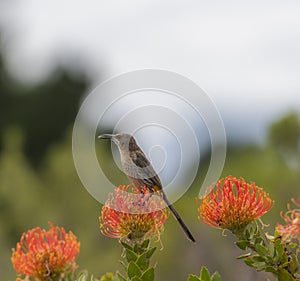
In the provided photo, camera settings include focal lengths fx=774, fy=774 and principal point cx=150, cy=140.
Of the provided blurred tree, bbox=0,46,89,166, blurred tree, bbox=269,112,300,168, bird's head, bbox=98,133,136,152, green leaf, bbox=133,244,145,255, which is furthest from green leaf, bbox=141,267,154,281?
blurred tree, bbox=0,46,89,166

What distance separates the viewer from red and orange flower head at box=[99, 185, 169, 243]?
A: 4480 mm

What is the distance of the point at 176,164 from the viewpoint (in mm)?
4969

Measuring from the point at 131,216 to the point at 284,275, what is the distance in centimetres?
100

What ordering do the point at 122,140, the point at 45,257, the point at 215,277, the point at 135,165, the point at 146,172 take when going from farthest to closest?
the point at 122,140, the point at 135,165, the point at 146,172, the point at 45,257, the point at 215,277

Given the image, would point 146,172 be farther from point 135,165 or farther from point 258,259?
point 258,259

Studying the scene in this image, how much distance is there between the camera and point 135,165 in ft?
18.2

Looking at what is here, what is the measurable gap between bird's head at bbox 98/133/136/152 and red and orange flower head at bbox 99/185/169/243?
106cm

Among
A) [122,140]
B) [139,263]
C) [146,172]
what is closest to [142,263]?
[139,263]

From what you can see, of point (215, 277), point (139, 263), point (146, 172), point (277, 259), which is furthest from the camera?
point (146, 172)

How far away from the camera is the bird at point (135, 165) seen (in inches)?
204

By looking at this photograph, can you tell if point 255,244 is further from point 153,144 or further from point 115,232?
point 153,144

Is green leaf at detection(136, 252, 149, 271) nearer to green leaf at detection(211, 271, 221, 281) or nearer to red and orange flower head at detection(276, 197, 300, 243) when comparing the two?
green leaf at detection(211, 271, 221, 281)

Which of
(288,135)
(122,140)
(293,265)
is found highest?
(122,140)

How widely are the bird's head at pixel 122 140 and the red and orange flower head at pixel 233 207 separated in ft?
4.46
